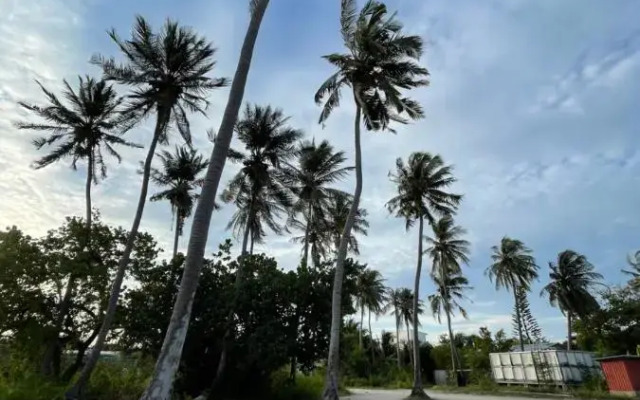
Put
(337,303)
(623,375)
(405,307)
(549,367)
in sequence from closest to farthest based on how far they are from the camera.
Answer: (337,303)
(623,375)
(549,367)
(405,307)

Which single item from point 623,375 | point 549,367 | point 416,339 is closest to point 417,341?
point 416,339

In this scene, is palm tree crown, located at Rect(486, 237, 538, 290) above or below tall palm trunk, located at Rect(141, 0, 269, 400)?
above

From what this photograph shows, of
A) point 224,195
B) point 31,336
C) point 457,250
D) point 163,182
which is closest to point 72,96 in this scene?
point 163,182

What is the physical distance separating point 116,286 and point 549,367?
985 inches

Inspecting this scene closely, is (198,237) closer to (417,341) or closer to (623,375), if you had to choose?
(417,341)

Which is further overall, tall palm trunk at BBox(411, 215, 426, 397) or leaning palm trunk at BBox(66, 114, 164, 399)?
tall palm trunk at BBox(411, 215, 426, 397)

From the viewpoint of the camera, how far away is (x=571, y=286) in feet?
128

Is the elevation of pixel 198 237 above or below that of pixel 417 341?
below

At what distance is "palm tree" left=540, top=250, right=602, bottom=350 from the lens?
38.5 metres

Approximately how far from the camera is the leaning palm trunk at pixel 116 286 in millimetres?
15258

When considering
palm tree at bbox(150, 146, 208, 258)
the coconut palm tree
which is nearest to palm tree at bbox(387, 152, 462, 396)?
palm tree at bbox(150, 146, 208, 258)

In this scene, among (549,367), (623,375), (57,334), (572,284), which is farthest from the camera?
(572,284)

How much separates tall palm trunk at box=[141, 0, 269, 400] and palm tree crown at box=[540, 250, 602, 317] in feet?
129

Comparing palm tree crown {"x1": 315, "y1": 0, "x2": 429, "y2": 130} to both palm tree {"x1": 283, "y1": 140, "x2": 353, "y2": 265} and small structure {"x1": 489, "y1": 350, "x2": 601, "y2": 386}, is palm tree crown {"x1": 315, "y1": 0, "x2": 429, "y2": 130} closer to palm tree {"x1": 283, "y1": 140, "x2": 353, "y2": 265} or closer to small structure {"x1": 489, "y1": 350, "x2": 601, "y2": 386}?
palm tree {"x1": 283, "y1": 140, "x2": 353, "y2": 265}
